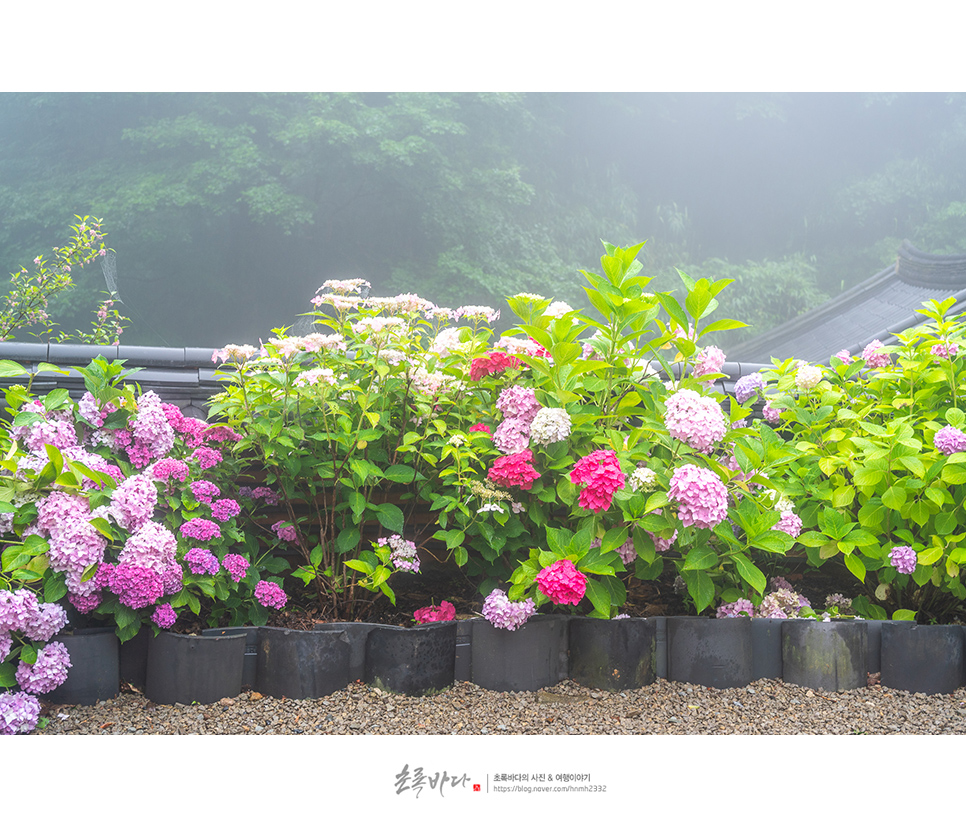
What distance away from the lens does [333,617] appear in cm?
184

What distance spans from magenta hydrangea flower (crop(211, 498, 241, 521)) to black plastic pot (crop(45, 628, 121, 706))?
1.11 ft

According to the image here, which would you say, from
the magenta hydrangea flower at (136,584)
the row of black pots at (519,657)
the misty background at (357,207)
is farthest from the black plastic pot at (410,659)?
the misty background at (357,207)

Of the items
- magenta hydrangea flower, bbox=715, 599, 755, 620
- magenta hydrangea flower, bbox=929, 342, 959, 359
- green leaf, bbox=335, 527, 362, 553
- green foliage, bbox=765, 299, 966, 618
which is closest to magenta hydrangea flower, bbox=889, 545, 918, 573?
green foliage, bbox=765, 299, 966, 618

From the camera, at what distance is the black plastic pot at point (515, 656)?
1.66 meters

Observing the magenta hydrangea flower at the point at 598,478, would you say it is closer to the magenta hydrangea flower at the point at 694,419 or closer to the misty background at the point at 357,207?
the magenta hydrangea flower at the point at 694,419

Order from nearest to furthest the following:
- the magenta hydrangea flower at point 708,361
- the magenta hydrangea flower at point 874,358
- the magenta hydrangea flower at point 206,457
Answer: the magenta hydrangea flower at point 206,457 < the magenta hydrangea flower at point 708,361 < the magenta hydrangea flower at point 874,358

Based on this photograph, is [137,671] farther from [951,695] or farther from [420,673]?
[951,695]

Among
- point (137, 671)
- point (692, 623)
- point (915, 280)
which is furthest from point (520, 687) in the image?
point (915, 280)

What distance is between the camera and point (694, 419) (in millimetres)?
1525

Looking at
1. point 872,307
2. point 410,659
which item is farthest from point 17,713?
point 872,307

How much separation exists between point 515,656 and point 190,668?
28.9 inches

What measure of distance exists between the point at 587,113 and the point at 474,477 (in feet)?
50.6

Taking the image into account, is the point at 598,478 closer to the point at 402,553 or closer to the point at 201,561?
the point at 402,553

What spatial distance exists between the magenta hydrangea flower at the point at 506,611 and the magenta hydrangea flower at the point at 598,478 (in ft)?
0.94
